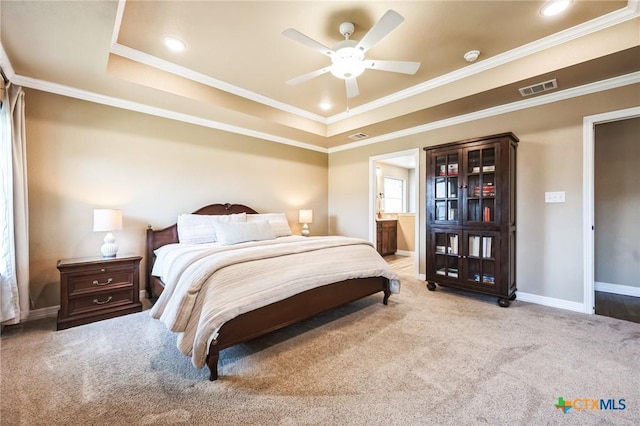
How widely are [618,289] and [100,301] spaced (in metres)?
6.57

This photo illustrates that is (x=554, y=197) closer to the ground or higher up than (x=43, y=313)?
higher up

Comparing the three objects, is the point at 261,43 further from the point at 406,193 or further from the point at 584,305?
the point at 406,193

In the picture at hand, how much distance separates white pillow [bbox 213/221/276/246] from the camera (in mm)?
3379

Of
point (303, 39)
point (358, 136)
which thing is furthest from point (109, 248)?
point (358, 136)

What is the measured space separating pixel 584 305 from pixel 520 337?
129 centimetres

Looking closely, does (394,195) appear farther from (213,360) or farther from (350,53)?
(213,360)

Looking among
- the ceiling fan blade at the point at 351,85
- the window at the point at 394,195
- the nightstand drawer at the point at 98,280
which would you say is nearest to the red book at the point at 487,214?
the ceiling fan blade at the point at 351,85

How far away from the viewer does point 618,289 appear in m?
3.79

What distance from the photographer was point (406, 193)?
8.05m

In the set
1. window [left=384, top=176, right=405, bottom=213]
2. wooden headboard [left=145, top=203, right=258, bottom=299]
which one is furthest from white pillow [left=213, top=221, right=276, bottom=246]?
window [left=384, top=176, right=405, bottom=213]

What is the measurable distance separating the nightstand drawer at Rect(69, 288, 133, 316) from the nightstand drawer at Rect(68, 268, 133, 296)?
0.24 feet

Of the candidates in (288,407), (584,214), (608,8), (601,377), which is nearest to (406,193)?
(584,214)

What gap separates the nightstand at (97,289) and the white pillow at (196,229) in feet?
2.05

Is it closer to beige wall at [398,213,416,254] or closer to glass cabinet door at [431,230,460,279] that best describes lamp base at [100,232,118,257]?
glass cabinet door at [431,230,460,279]
